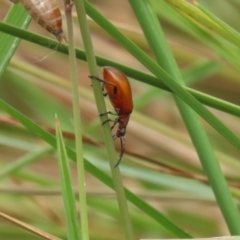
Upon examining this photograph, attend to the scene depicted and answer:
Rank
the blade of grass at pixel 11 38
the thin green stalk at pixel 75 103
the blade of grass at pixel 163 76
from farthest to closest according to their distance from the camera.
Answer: the blade of grass at pixel 11 38
the blade of grass at pixel 163 76
the thin green stalk at pixel 75 103

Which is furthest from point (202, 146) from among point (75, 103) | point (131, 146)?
point (131, 146)

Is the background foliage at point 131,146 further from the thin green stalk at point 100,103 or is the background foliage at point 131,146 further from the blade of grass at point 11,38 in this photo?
the thin green stalk at point 100,103

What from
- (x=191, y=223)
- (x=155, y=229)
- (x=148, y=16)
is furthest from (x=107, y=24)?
(x=191, y=223)

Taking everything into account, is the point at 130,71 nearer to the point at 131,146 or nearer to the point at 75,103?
the point at 75,103

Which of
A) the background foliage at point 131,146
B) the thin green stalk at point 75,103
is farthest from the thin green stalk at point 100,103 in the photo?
the background foliage at point 131,146

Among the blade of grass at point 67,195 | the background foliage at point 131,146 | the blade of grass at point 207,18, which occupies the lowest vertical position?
the blade of grass at point 67,195

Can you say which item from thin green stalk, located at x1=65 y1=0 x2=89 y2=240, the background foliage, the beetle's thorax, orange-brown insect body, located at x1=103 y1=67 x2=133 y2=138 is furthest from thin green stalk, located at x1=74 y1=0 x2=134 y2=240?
the background foliage

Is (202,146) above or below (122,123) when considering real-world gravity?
below

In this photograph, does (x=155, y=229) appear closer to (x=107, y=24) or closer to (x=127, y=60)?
(x=127, y=60)

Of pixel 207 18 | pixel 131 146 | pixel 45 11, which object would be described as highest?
pixel 131 146
